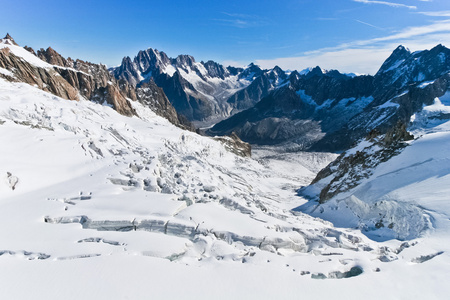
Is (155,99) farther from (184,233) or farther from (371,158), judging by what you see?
(184,233)

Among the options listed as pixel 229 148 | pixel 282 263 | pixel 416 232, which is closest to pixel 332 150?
pixel 229 148

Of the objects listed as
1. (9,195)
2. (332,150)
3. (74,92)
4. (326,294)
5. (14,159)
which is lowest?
(332,150)

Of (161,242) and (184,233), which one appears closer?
(161,242)

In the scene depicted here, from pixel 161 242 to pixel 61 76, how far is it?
3055 inches

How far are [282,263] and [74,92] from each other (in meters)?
74.4

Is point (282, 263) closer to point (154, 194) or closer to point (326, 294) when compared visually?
point (326, 294)

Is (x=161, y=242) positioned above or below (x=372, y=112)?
below

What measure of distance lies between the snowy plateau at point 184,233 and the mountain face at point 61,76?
3978cm

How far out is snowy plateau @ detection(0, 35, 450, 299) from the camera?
1003 cm

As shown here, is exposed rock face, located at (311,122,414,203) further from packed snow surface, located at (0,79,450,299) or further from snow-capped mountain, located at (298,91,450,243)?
packed snow surface, located at (0,79,450,299)

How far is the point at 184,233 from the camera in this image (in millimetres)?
14555

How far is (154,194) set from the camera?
18.8 metres

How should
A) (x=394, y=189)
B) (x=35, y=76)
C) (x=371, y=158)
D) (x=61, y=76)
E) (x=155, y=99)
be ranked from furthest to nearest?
(x=155, y=99), (x=61, y=76), (x=35, y=76), (x=371, y=158), (x=394, y=189)

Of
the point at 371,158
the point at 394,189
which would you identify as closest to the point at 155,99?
the point at 371,158
